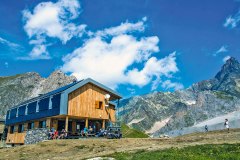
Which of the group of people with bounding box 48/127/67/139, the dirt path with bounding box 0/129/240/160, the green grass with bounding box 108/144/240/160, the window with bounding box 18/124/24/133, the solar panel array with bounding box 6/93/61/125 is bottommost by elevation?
the green grass with bounding box 108/144/240/160

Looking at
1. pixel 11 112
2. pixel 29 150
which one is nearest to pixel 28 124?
pixel 11 112

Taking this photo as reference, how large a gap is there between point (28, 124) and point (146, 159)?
43277 mm

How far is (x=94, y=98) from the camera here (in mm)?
49625

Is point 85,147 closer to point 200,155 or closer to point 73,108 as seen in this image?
point 200,155

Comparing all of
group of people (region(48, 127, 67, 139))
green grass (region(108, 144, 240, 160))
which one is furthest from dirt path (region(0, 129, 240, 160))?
group of people (region(48, 127, 67, 139))

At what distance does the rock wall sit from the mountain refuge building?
157 cm

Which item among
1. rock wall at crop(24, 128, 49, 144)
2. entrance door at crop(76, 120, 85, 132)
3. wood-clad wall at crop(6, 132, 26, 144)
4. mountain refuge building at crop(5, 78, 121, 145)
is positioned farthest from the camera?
wood-clad wall at crop(6, 132, 26, 144)

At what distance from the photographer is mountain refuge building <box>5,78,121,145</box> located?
150 ft

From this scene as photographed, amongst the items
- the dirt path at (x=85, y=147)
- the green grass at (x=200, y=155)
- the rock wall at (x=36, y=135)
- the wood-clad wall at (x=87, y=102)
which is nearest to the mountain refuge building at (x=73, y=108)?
the wood-clad wall at (x=87, y=102)

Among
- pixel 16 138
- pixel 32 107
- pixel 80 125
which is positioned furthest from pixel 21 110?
pixel 80 125

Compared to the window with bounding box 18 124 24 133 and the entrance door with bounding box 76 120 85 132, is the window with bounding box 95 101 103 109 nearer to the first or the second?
the entrance door with bounding box 76 120 85 132

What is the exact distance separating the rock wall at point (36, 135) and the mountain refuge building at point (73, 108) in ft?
5.13

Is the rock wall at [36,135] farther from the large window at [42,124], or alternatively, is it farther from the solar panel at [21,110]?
the solar panel at [21,110]

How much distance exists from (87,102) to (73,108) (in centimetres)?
304
